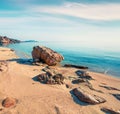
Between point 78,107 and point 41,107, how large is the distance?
3171 mm

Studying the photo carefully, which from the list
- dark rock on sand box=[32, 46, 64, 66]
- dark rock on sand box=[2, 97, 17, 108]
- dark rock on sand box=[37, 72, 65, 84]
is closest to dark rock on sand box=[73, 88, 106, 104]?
dark rock on sand box=[37, 72, 65, 84]

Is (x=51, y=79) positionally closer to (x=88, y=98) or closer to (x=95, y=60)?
(x=88, y=98)

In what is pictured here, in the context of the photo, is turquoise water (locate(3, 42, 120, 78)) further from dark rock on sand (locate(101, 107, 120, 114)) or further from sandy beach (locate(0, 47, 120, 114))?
dark rock on sand (locate(101, 107, 120, 114))

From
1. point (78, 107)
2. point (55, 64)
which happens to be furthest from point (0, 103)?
point (55, 64)

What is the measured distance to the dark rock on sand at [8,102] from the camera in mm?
18656

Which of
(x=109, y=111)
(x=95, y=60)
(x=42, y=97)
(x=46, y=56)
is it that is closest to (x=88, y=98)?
(x=109, y=111)

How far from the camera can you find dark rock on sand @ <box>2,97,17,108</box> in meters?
18.7

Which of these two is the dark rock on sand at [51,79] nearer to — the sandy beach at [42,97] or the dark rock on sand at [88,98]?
the sandy beach at [42,97]

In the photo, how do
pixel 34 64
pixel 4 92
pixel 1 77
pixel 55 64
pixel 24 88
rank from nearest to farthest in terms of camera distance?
pixel 4 92, pixel 24 88, pixel 1 77, pixel 34 64, pixel 55 64

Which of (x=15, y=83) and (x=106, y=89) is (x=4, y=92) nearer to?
(x=15, y=83)

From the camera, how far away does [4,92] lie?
2122cm

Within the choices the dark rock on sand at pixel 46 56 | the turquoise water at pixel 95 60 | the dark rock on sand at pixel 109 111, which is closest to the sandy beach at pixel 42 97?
the dark rock on sand at pixel 109 111

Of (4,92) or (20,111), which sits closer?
(20,111)

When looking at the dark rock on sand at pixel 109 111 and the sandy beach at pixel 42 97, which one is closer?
the sandy beach at pixel 42 97
